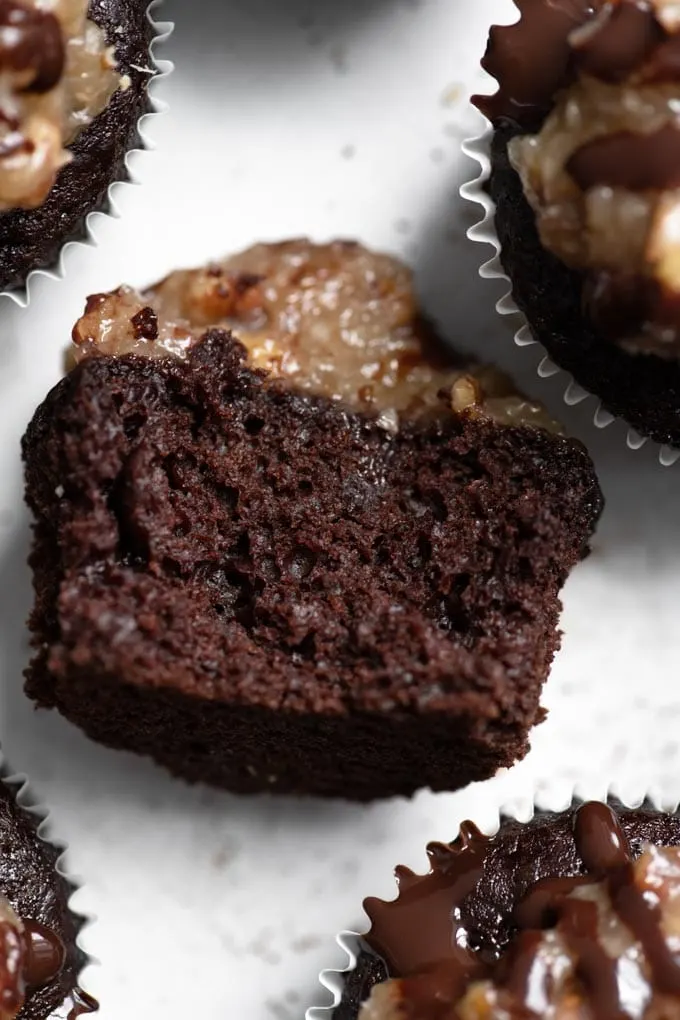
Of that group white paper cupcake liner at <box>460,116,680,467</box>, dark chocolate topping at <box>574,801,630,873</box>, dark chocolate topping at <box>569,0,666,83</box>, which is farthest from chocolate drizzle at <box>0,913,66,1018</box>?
dark chocolate topping at <box>569,0,666,83</box>

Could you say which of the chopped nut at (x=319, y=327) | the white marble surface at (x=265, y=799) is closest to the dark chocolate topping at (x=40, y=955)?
the white marble surface at (x=265, y=799)

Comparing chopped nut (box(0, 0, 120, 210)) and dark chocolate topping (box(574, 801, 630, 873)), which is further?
dark chocolate topping (box(574, 801, 630, 873))

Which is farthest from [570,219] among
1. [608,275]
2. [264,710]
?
[264,710]

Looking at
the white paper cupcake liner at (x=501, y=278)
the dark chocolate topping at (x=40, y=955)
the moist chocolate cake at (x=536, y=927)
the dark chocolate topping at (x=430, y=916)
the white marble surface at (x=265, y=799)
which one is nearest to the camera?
the moist chocolate cake at (x=536, y=927)

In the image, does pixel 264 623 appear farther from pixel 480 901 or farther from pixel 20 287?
pixel 20 287

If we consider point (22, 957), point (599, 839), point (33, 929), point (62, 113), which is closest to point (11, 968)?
point (22, 957)

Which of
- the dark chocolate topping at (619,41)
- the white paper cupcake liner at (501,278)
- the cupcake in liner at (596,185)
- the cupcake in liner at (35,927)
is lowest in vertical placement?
the cupcake in liner at (35,927)

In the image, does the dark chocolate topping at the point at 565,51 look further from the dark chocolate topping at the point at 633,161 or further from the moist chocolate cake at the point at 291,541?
the moist chocolate cake at the point at 291,541

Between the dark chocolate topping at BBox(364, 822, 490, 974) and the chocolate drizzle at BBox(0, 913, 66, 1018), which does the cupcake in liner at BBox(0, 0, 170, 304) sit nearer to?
the chocolate drizzle at BBox(0, 913, 66, 1018)
